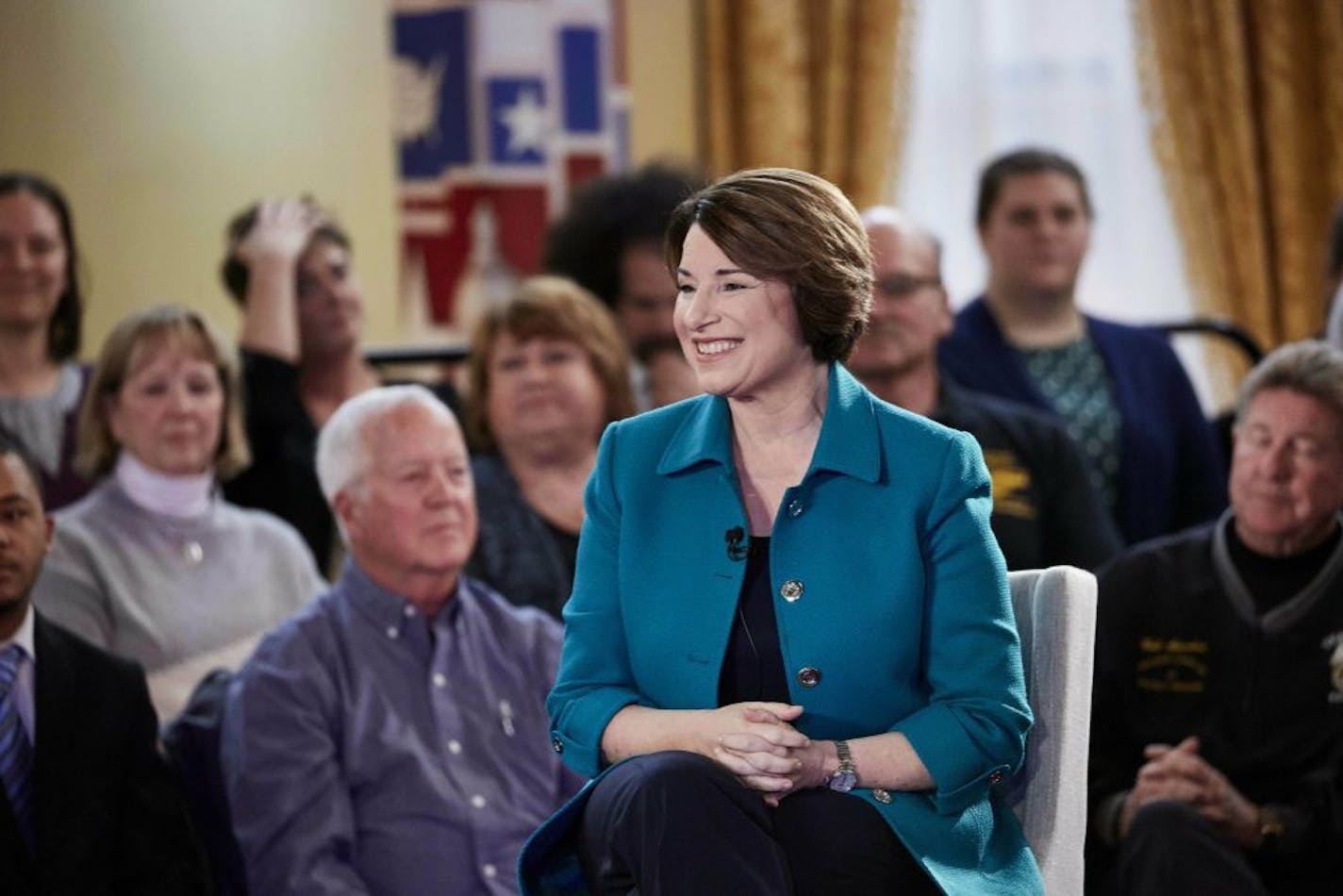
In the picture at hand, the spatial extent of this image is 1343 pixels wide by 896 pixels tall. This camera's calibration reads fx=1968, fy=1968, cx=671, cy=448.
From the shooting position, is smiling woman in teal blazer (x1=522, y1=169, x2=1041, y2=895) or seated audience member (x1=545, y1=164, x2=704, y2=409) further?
seated audience member (x1=545, y1=164, x2=704, y2=409)

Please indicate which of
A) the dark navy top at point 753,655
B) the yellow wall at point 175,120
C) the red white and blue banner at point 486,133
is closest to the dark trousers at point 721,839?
the dark navy top at point 753,655

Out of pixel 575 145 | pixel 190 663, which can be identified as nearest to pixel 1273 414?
pixel 190 663

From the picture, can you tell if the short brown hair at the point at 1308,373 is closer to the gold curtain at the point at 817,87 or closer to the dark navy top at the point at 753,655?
the dark navy top at the point at 753,655

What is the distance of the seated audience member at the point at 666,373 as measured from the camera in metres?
4.15

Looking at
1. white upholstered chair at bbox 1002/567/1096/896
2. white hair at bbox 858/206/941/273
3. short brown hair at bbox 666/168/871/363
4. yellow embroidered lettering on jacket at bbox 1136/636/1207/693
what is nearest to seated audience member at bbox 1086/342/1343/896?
yellow embroidered lettering on jacket at bbox 1136/636/1207/693

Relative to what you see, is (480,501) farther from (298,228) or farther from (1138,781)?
(1138,781)

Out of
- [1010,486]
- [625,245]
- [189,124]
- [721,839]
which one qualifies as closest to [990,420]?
[1010,486]

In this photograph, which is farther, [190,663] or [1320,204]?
[1320,204]

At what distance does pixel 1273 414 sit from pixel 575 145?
3.52m

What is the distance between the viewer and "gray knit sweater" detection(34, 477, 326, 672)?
316cm

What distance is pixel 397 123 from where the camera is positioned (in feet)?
19.8

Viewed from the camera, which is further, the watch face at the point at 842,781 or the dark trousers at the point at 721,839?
the watch face at the point at 842,781

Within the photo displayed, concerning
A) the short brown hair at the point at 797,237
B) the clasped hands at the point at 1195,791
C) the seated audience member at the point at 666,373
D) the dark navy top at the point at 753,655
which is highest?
the short brown hair at the point at 797,237

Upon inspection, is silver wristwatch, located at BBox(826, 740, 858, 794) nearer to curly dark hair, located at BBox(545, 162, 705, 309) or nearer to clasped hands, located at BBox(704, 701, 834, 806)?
clasped hands, located at BBox(704, 701, 834, 806)
